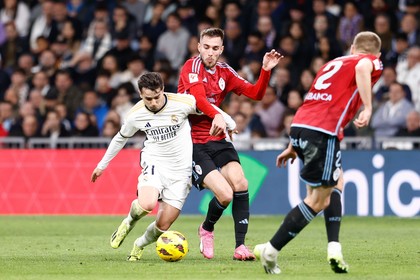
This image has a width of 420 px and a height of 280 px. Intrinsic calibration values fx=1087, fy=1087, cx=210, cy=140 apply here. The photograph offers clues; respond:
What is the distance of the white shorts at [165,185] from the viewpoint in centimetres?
1078

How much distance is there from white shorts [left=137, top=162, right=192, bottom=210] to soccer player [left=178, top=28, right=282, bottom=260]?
0.28 m

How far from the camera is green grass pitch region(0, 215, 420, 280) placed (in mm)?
9320

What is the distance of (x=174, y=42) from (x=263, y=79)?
1056 centimetres

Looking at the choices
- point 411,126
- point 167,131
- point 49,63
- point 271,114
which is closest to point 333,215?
point 167,131

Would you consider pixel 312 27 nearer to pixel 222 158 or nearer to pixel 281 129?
pixel 281 129

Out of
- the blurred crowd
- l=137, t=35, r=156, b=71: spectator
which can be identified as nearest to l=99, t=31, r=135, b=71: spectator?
the blurred crowd

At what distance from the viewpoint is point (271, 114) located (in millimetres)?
19281

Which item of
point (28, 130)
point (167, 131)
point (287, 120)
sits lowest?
point (28, 130)

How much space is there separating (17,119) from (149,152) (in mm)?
10175

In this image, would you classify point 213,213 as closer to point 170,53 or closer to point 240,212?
point 240,212

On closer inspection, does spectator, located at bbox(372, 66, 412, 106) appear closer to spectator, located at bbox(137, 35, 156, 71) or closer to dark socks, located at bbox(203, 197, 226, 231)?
spectator, located at bbox(137, 35, 156, 71)

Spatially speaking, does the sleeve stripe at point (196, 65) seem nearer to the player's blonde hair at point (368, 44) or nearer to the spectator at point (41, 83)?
the player's blonde hair at point (368, 44)

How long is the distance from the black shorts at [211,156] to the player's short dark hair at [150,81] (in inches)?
41.3

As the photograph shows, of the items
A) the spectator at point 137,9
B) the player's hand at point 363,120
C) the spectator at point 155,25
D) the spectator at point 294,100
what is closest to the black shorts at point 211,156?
the player's hand at point 363,120
